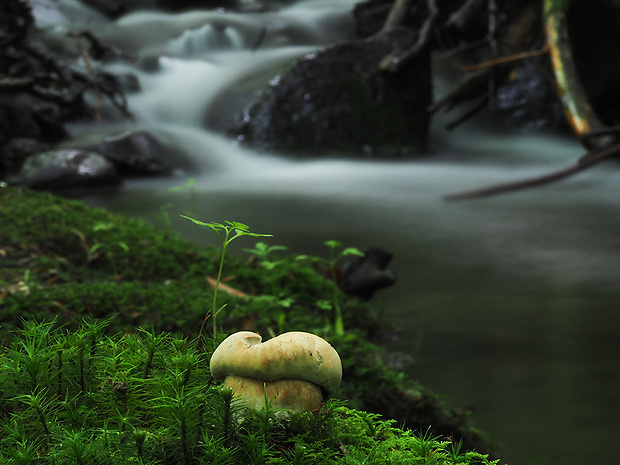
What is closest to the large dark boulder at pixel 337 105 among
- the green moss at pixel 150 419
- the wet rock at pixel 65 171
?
the wet rock at pixel 65 171

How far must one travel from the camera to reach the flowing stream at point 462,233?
11.8ft

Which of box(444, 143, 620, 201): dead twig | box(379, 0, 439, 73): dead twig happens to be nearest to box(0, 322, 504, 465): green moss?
box(444, 143, 620, 201): dead twig

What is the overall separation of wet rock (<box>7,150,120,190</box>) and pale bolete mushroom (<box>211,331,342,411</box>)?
8.46 meters

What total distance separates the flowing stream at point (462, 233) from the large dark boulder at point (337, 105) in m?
0.57

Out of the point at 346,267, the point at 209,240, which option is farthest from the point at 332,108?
the point at 346,267

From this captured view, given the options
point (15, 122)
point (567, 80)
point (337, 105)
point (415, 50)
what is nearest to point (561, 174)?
point (567, 80)

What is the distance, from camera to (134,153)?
34.0 ft

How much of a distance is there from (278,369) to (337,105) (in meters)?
10.8

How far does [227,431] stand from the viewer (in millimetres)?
1214

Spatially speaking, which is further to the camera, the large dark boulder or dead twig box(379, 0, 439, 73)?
the large dark boulder

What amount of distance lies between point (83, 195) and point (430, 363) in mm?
6625

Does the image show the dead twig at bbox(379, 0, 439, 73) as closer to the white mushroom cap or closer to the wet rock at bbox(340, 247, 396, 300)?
the wet rock at bbox(340, 247, 396, 300)

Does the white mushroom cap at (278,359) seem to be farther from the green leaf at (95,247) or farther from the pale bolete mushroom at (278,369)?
the green leaf at (95,247)

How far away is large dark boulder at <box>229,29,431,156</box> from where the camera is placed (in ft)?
38.5
